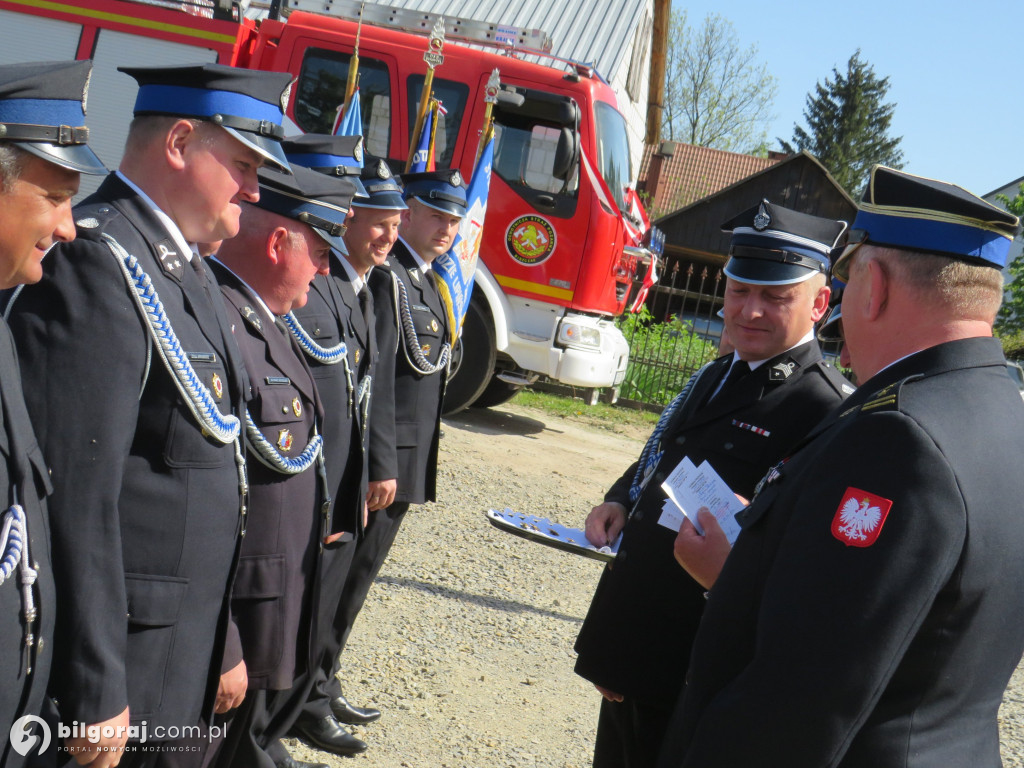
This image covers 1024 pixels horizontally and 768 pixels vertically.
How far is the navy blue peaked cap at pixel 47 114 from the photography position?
154 centimetres

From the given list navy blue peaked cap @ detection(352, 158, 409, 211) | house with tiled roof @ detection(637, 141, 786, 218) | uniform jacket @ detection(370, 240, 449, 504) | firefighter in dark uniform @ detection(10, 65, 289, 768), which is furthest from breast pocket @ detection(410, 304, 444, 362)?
house with tiled roof @ detection(637, 141, 786, 218)

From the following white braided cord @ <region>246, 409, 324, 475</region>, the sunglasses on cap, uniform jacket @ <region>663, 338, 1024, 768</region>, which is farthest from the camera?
white braided cord @ <region>246, 409, 324, 475</region>

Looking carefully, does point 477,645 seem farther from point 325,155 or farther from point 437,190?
point 325,155

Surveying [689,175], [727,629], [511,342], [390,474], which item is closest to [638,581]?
[727,629]

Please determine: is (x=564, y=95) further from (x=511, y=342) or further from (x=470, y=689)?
(x=470, y=689)

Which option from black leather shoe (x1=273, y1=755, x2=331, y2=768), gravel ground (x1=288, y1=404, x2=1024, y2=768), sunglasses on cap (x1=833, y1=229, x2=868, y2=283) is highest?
sunglasses on cap (x1=833, y1=229, x2=868, y2=283)

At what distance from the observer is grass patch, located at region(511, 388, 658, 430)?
10672 millimetres

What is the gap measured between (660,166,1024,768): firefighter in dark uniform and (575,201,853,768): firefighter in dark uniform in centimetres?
84

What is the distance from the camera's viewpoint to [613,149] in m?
8.50

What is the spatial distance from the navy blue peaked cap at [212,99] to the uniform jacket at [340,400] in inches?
37.3

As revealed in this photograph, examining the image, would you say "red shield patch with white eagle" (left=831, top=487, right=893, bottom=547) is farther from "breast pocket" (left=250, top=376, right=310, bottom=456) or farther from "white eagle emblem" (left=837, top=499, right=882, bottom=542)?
"breast pocket" (left=250, top=376, right=310, bottom=456)

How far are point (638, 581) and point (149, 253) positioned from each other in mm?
1516

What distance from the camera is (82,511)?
1.76m

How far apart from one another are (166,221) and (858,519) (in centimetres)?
156
